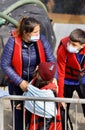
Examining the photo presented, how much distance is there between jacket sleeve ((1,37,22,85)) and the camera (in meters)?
4.68

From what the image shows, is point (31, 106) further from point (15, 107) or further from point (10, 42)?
point (10, 42)

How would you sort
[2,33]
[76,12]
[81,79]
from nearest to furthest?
[81,79] → [2,33] → [76,12]

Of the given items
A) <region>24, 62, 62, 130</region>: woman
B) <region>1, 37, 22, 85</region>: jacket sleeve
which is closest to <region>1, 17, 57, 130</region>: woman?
<region>1, 37, 22, 85</region>: jacket sleeve

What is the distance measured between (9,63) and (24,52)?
0.18 m

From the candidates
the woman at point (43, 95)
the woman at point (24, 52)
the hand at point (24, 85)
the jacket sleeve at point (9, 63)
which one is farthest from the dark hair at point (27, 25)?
the hand at point (24, 85)

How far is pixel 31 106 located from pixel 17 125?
1.55ft

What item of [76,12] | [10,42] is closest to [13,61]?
[10,42]

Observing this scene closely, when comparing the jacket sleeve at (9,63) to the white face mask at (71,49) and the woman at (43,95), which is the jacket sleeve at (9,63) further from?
the white face mask at (71,49)

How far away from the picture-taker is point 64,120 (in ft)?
16.0

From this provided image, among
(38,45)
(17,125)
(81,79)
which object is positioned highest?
(38,45)

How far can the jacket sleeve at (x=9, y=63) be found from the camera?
4.68 meters

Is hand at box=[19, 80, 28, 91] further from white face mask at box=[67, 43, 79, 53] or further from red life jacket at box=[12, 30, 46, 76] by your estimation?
white face mask at box=[67, 43, 79, 53]

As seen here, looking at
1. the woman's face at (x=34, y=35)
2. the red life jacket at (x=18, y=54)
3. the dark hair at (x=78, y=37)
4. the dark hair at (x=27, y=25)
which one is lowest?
the red life jacket at (x=18, y=54)

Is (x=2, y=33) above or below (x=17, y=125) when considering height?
above
